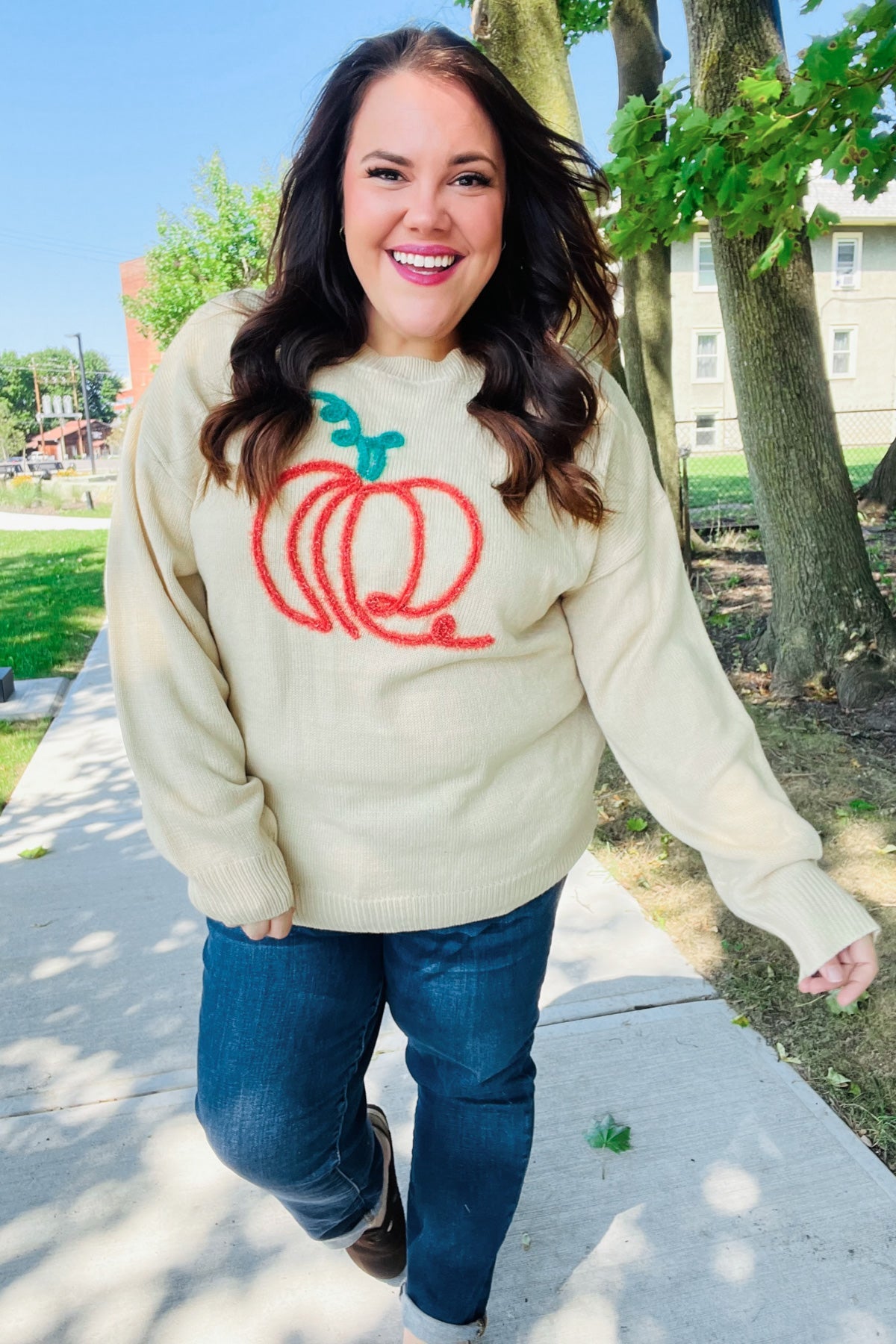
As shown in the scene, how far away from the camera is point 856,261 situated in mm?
29453

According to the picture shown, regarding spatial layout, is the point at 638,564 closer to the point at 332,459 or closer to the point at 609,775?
the point at 332,459

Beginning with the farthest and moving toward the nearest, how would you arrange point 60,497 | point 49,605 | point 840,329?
point 840,329 → point 60,497 → point 49,605

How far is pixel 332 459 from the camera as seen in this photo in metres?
1.50

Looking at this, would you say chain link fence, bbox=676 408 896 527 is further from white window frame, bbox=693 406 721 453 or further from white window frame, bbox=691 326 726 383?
white window frame, bbox=691 326 726 383

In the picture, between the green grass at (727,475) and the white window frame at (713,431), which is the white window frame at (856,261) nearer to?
the white window frame at (713,431)


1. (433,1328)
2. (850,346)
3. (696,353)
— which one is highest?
(850,346)

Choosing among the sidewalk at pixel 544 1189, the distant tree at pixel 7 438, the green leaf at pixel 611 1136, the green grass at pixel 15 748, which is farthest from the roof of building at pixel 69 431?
the green leaf at pixel 611 1136

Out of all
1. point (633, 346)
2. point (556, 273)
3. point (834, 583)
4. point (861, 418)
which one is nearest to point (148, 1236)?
point (556, 273)

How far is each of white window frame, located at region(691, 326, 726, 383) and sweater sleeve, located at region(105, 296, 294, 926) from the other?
1131 inches

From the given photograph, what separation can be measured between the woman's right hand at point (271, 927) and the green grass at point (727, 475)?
31.5ft

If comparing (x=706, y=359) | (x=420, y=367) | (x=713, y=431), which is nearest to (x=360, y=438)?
(x=420, y=367)

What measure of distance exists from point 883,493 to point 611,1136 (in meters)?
10.4

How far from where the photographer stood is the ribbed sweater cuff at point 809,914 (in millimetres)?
1481

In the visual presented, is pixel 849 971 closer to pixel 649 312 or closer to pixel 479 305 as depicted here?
pixel 479 305
